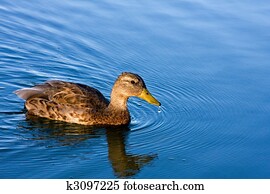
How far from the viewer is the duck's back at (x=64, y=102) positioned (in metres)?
11.7

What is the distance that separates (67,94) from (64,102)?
0.48 ft

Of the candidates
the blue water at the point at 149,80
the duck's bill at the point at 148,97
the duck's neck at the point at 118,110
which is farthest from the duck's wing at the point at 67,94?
the duck's bill at the point at 148,97

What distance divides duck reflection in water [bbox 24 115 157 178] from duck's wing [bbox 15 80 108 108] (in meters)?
0.39

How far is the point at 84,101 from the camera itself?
11.7 metres

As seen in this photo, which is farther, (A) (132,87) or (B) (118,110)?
(B) (118,110)

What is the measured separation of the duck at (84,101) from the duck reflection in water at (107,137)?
0.14 meters

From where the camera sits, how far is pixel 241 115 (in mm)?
11945

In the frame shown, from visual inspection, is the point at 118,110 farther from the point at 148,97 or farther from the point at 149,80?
the point at 149,80

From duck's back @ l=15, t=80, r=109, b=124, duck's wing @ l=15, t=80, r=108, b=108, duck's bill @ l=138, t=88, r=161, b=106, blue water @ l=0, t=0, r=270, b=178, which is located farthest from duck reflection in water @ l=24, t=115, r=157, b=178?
duck's bill @ l=138, t=88, r=161, b=106

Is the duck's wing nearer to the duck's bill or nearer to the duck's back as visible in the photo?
the duck's back

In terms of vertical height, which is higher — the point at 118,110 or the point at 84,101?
the point at 84,101

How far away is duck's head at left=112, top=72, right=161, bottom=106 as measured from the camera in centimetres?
1156

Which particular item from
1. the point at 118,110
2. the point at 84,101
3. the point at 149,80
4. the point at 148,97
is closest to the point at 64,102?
the point at 84,101
